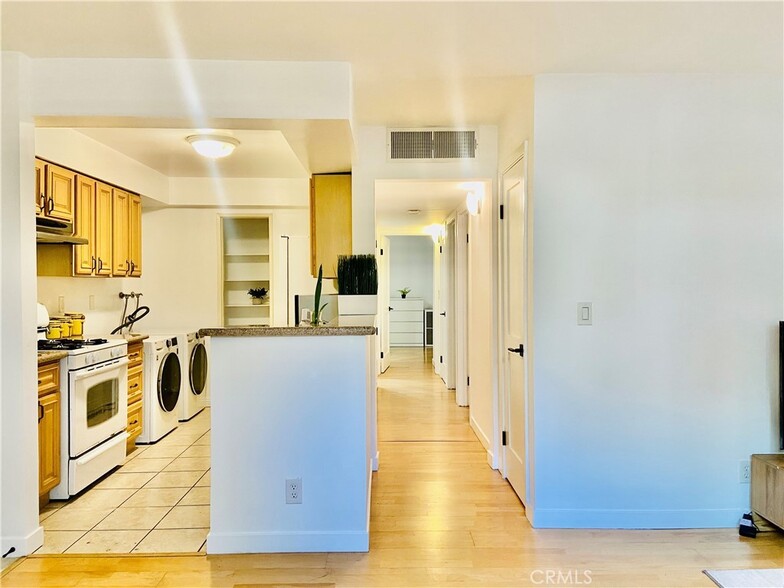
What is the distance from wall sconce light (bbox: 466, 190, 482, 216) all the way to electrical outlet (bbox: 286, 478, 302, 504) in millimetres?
2583

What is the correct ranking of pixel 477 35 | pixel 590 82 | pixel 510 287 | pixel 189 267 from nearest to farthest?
pixel 477 35
pixel 590 82
pixel 510 287
pixel 189 267

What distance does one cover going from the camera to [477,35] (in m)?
2.07

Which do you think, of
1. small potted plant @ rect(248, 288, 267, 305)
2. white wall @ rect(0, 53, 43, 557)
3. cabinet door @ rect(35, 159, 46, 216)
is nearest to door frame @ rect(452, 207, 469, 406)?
small potted plant @ rect(248, 288, 267, 305)

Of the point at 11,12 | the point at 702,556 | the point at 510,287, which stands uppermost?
the point at 11,12

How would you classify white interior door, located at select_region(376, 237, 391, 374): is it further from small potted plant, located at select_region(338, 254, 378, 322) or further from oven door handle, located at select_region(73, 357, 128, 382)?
oven door handle, located at select_region(73, 357, 128, 382)

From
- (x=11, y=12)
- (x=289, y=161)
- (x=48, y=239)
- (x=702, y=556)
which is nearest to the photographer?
(x=11, y=12)

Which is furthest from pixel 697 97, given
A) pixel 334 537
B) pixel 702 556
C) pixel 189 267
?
pixel 189 267

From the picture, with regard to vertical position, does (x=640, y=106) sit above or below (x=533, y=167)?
above

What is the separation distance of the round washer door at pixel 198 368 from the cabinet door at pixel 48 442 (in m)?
1.77

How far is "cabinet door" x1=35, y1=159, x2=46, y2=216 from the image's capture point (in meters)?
3.14

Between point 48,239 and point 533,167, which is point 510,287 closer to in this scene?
point 533,167

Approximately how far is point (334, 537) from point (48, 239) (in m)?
2.79

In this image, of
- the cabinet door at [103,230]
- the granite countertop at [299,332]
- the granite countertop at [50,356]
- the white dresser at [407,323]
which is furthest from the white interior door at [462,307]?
the white dresser at [407,323]

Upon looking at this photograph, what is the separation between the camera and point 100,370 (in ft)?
10.3
